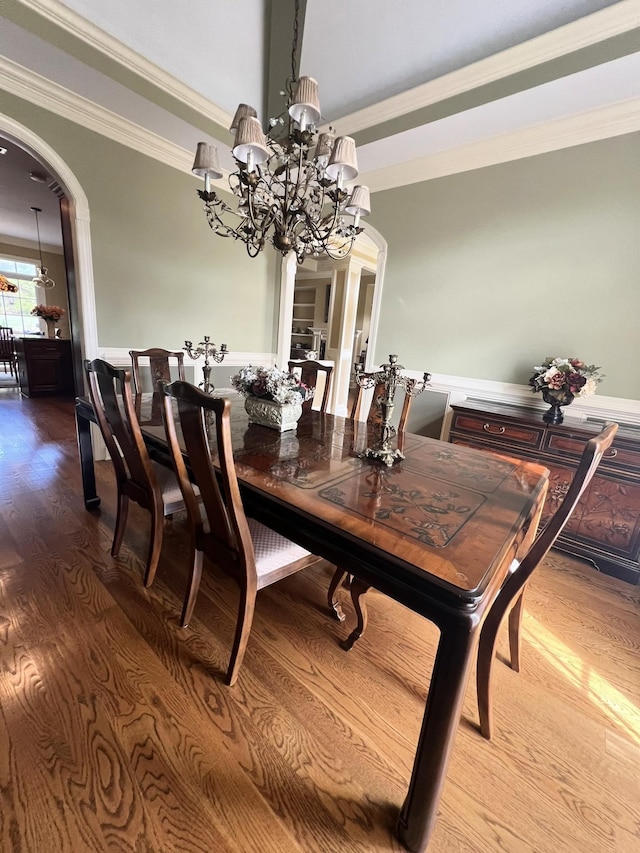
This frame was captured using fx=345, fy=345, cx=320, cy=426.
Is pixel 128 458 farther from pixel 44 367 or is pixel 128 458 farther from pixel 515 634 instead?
pixel 44 367

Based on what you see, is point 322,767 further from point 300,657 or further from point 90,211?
point 90,211

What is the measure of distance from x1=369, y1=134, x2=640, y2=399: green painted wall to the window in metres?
8.79

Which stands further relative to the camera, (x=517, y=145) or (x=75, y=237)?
(x=75, y=237)

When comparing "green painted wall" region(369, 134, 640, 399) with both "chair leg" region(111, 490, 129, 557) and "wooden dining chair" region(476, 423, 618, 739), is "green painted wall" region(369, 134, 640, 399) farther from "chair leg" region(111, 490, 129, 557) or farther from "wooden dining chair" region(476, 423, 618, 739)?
"chair leg" region(111, 490, 129, 557)

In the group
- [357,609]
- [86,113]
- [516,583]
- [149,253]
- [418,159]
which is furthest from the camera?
[149,253]

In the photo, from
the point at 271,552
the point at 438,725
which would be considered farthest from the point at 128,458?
the point at 438,725

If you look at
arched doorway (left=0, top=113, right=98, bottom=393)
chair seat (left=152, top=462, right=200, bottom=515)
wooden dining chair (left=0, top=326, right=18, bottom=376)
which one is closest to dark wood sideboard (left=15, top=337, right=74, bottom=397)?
wooden dining chair (left=0, top=326, right=18, bottom=376)

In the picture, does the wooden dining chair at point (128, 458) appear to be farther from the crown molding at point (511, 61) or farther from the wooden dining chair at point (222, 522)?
the crown molding at point (511, 61)

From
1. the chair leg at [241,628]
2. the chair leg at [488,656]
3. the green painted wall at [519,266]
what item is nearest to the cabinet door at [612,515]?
the green painted wall at [519,266]

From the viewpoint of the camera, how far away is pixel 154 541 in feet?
5.68

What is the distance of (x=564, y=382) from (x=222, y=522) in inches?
93.5

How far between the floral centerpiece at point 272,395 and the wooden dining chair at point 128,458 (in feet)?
1.77

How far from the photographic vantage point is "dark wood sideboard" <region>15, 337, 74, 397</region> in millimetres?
5469

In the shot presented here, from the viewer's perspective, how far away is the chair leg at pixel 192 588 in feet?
4.93
